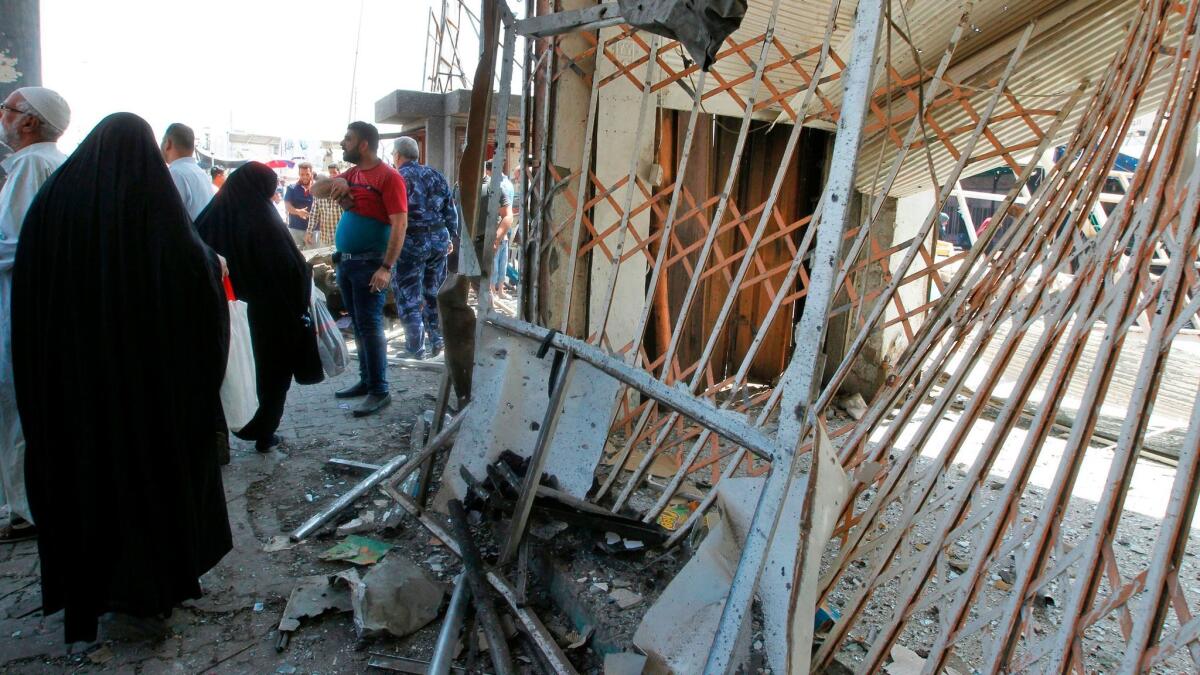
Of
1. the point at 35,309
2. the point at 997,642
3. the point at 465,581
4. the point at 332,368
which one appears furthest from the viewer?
the point at 332,368

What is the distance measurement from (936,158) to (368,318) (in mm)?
3940

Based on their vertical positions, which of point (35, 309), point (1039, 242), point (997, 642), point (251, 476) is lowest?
point (251, 476)

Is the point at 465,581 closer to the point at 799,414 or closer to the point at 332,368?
the point at 799,414

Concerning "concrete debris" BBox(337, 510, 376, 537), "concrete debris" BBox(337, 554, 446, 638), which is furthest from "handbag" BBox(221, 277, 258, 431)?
"concrete debris" BBox(337, 554, 446, 638)

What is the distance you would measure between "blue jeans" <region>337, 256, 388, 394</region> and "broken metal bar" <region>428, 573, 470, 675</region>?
2312 mm

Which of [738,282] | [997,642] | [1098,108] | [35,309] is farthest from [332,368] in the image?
[1098,108]

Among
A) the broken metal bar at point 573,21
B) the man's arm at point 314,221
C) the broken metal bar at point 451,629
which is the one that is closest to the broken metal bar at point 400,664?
the broken metal bar at point 451,629

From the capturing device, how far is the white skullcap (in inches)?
107

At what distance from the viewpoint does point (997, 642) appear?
1.60 m

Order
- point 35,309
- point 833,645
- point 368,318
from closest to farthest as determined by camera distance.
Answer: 1. point 833,645
2. point 35,309
3. point 368,318

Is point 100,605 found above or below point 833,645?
below

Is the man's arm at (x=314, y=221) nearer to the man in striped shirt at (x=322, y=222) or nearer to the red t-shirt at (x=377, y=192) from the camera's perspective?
the man in striped shirt at (x=322, y=222)

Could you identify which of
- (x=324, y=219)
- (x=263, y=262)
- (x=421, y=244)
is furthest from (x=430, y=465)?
(x=324, y=219)

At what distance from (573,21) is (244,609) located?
2.45 metres
